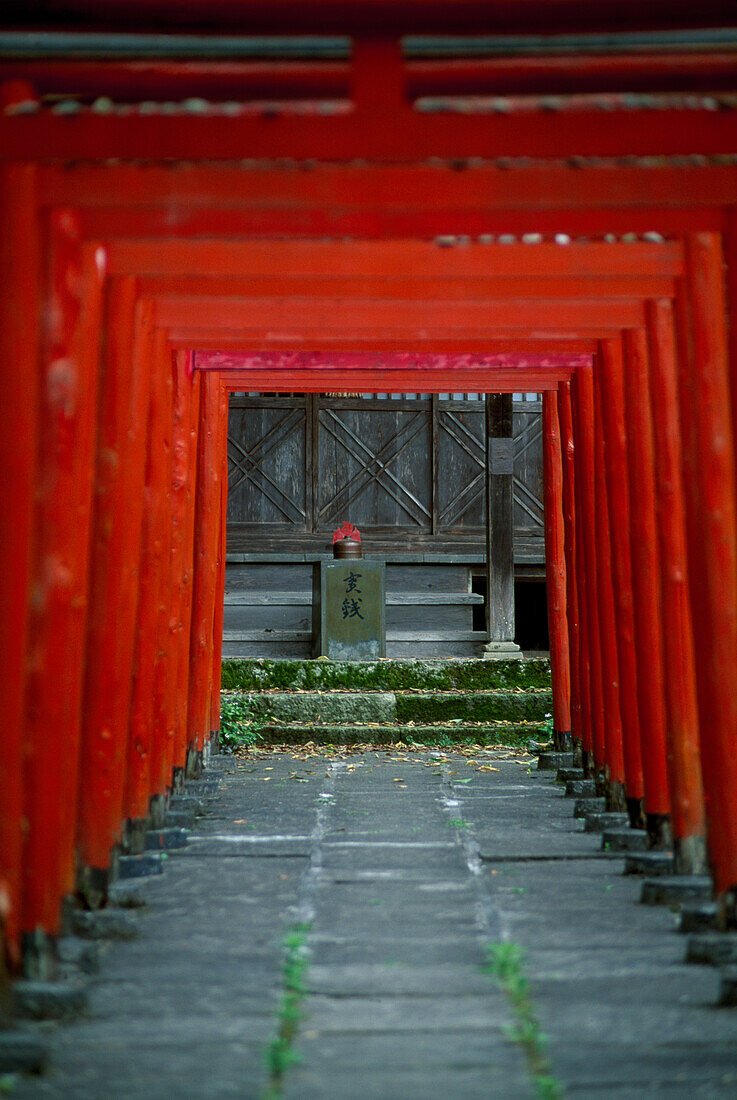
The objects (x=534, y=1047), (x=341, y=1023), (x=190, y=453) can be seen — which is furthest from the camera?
(x=190, y=453)

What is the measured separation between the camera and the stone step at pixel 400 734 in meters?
9.06

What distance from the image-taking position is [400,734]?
9.12 m

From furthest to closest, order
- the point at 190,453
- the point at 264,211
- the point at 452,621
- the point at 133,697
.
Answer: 1. the point at 452,621
2. the point at 190,453
3. the point at 133,697
4. the point at 264,211

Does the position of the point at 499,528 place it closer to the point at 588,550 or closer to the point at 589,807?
the point at 588,550

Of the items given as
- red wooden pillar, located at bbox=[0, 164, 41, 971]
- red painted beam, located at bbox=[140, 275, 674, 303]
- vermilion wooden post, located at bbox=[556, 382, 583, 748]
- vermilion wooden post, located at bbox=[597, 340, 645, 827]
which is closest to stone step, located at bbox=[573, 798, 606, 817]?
vermilion wooden post, located at bbox=[597, 340, 645, 827]

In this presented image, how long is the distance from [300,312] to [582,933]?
293cm

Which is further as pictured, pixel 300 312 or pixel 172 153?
pixel 300 312

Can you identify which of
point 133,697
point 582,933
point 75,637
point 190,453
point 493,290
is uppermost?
point 493,290

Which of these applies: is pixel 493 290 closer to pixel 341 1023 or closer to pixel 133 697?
pixel 133 697

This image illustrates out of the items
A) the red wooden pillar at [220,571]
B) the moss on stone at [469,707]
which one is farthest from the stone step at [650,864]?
the moss on stone at [469,707]

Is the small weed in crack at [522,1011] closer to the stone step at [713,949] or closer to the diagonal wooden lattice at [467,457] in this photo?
the stone step at [713,949]

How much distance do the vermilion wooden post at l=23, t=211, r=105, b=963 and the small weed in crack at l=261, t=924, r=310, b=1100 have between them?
69 cm

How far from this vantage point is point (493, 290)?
14.1ft

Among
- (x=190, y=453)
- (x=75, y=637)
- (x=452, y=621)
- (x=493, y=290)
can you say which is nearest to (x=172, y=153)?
(x=75, y=637)
